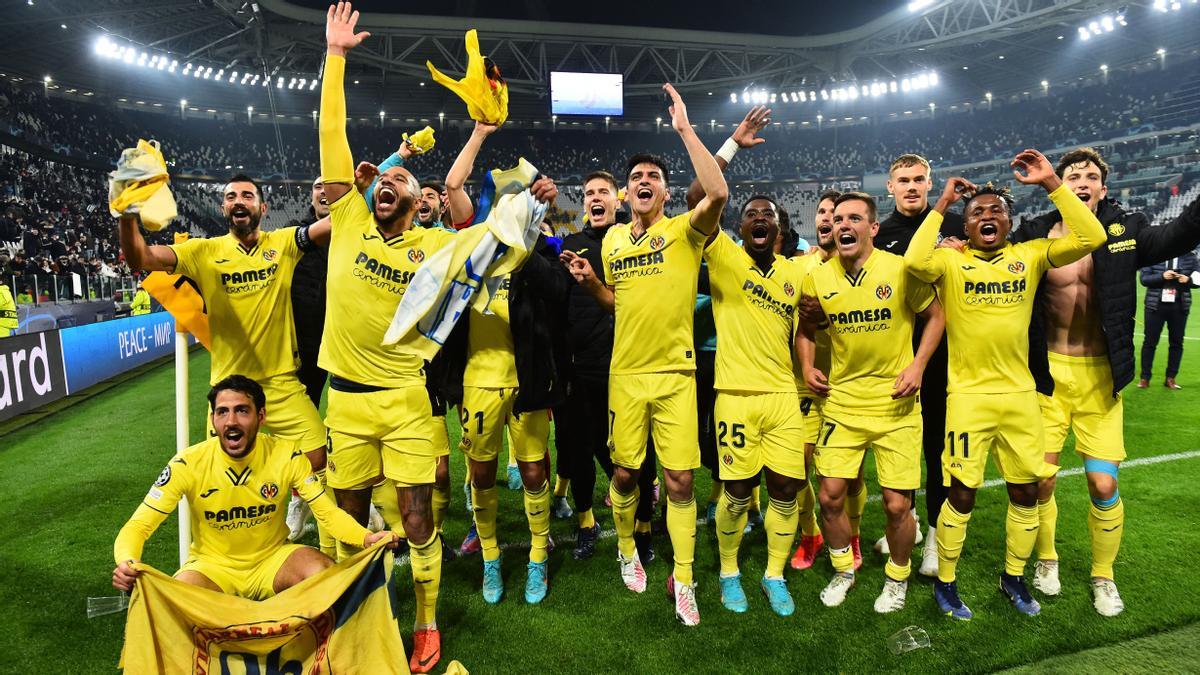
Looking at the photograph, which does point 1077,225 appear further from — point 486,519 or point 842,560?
point 486,519

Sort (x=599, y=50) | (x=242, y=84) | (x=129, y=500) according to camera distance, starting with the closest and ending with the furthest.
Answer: (x=129, y=500)
(x=599, y=50)
(x=242, y=84)

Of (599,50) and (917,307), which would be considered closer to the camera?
(917,307)

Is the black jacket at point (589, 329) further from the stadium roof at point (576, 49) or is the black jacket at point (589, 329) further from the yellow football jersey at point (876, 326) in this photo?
the stadium roof at point (576, 49)

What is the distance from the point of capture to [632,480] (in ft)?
12.9

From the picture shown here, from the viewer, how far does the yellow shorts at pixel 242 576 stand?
3012 mm

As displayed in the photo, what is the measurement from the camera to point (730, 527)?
154 inches

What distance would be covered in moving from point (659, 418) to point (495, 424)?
0.96 m

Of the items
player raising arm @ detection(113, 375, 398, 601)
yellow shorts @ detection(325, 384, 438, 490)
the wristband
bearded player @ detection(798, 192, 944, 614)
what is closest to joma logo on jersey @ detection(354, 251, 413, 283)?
yellow shorts @ detection(325, 384, 438, 490)

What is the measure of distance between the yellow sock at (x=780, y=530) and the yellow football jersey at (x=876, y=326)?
2.15 ft

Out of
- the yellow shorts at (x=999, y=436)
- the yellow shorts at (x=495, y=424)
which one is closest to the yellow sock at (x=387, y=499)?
the yellow shorts at (x=495, y=424)

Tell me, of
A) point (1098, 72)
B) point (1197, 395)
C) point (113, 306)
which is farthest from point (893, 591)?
point (1098, 72)

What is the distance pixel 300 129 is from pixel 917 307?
3927cm

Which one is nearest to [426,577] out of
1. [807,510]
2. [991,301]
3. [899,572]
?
[807,510]

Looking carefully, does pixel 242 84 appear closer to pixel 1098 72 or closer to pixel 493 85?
pixel 493 85
